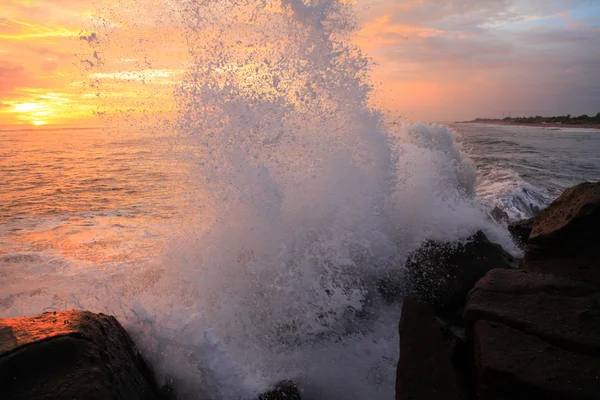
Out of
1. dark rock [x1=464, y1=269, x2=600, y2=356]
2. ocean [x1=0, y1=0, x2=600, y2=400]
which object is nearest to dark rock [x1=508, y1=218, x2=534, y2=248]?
ocean [x1=0, y1=0, x2=600, y2=400]

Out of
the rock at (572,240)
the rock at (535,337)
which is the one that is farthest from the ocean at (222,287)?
the rock at (535,337)

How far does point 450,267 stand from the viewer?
4.46m

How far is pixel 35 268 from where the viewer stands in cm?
533

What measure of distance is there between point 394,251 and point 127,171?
438 inches

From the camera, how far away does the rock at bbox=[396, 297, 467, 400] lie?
2.77 meters

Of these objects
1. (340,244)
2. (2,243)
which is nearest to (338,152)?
(340,244)

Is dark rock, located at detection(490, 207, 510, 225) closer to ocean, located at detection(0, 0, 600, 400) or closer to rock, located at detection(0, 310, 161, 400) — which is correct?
ocean, located at detection(0, 0, 600, 400)

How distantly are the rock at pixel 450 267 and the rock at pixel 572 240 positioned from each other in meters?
0.52

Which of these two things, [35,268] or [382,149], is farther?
[382,149]

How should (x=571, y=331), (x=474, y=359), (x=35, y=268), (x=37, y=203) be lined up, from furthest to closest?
(x=37, y=203)
(x=35, y=268)
(x=474, y=359)
(x=571, y=331)

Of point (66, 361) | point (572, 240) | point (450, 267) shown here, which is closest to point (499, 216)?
point (450, 267)

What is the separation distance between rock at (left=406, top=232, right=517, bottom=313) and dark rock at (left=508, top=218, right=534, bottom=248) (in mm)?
1311

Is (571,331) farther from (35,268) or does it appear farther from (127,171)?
(127,171)

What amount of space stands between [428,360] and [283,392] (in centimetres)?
119
